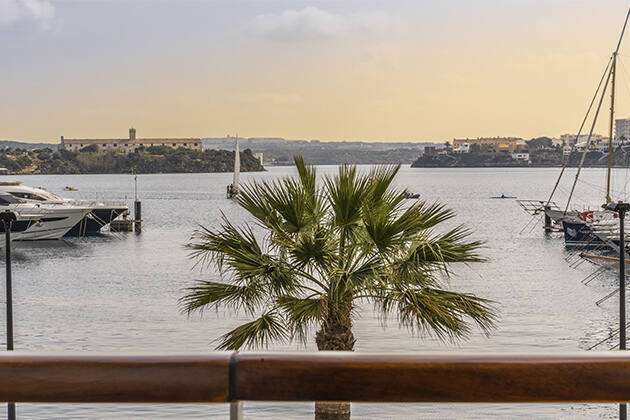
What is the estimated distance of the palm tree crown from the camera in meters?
12.3

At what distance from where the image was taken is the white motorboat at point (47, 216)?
A: 196 ft

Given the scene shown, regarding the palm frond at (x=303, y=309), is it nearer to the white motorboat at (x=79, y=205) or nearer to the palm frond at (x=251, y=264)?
Answer: the palm frond at (x=251, y=264)

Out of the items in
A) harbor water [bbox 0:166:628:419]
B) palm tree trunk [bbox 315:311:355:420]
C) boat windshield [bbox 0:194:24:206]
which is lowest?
harbor water [bbox 0:166:628:419]

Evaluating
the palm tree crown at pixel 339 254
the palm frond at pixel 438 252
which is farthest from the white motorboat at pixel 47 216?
the palm frond at pixel 438 252

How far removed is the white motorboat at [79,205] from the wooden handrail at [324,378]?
62020 mm

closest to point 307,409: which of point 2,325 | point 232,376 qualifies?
point 2,325

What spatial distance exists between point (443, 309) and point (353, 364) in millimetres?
10357

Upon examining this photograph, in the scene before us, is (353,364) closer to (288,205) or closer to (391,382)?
(391,382)

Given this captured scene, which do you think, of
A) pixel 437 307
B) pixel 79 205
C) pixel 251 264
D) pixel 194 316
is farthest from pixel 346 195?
pixel 79 205

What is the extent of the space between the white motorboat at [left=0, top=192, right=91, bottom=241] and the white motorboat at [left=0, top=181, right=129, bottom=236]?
685 mm

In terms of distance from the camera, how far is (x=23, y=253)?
5800 centimetres

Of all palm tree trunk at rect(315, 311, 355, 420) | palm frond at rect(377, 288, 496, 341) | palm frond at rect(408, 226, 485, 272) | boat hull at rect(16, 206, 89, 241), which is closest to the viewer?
palm frond at rect(377, 288, 496, 341)

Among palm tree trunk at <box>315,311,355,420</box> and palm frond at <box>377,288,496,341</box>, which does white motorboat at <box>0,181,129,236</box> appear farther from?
palm frond at <box>377,288,496,341</box>

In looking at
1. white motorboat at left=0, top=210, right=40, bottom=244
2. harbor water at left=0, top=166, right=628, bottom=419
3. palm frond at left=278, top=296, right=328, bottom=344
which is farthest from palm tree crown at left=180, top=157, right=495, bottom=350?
white motorboat at left=0, top=210, right=40, bottom=244
